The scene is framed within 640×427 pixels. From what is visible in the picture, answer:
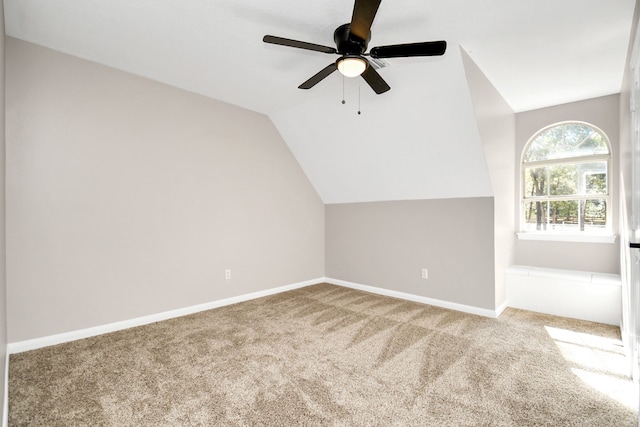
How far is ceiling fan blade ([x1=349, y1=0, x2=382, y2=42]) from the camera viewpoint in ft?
5.02

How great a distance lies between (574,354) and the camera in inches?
97.2

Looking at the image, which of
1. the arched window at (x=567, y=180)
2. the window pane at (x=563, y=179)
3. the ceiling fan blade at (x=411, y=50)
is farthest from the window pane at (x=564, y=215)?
the ceiling fan blade at (x=411, y=50)

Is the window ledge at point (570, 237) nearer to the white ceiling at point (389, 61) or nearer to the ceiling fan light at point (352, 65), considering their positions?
the white ceiling at point (389, 61)

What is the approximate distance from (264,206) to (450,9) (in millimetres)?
2932

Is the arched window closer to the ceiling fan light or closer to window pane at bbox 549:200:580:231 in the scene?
window pane at bbox 549:200:580:231

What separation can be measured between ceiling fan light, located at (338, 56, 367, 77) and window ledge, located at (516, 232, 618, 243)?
3.22m

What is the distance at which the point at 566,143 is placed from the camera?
148 inches

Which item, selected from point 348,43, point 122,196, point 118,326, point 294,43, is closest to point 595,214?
point 348,43

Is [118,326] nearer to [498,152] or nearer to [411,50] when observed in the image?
[411,50]

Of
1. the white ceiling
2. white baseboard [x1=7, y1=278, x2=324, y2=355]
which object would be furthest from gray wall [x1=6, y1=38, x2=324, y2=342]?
the white ceiling

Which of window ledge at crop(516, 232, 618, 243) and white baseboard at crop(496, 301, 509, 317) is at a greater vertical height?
window ledge at crop(516, 232, 618, 243)

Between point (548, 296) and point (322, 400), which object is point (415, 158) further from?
point (322, 400)

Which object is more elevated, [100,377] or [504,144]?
[504,144]

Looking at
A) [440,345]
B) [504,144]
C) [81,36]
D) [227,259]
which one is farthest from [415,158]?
[81,36]
